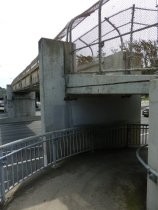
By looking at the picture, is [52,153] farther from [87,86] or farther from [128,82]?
[128,82]

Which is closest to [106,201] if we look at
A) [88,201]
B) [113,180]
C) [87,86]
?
[88,201]

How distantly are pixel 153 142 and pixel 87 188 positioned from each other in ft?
6.74

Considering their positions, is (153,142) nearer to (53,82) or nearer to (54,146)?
(54,146)

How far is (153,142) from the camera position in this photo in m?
4.15

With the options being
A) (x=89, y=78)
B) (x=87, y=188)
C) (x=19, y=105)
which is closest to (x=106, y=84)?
(x=89, y=78)

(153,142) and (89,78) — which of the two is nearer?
(153,142)

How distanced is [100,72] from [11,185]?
3.53 meters

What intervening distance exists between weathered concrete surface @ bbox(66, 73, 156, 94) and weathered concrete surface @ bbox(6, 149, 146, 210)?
2.16m

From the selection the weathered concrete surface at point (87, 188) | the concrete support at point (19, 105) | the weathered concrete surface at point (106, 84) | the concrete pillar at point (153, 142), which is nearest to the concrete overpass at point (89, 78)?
the weathered concrete surface at point (106, 84)

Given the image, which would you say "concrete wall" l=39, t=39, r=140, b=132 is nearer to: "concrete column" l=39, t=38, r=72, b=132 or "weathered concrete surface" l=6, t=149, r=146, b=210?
"concrete column" l=39, t=38, r=72, b=132

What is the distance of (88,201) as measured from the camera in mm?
4820

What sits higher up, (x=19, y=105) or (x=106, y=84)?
(x=106, y=84)

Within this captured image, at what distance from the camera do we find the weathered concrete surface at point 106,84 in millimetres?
4953

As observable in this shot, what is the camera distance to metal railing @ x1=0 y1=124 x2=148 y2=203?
529 cm
